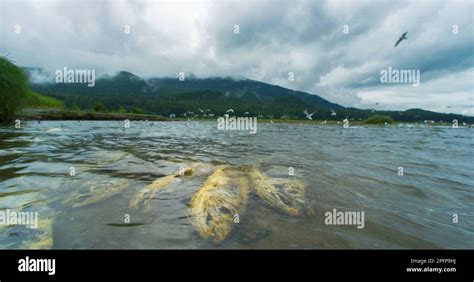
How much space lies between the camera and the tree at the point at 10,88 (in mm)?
28266

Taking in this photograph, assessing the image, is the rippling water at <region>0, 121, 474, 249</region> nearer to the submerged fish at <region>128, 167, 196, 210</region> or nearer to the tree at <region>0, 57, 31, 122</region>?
the submerged fish at <region>128, 167, 196, 210</region>

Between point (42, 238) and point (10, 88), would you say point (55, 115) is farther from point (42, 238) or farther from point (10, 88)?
point (42, 238)

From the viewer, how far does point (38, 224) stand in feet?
16.1

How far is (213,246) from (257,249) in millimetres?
818

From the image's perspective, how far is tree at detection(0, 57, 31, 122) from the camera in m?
28.3

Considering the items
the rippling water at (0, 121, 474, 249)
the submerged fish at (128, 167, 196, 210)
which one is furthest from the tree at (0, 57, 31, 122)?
the submerged fish at (128, 167, 196, 210)

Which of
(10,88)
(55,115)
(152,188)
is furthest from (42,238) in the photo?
(55,115)

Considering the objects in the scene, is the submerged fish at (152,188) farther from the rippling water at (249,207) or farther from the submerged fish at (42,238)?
the submerged fish at (42,238)

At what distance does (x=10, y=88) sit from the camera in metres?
28.7

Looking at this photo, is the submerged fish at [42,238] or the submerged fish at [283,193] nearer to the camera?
the submerged fish at [42,238]

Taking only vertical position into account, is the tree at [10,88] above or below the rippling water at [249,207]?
above

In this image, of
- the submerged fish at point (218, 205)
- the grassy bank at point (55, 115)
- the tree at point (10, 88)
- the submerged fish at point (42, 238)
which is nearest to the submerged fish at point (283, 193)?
the submerged fish at point (218, 205)

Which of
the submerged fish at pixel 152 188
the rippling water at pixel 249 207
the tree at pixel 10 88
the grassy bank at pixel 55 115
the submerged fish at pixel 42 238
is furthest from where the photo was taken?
the grassy bank at pixel 55 115
